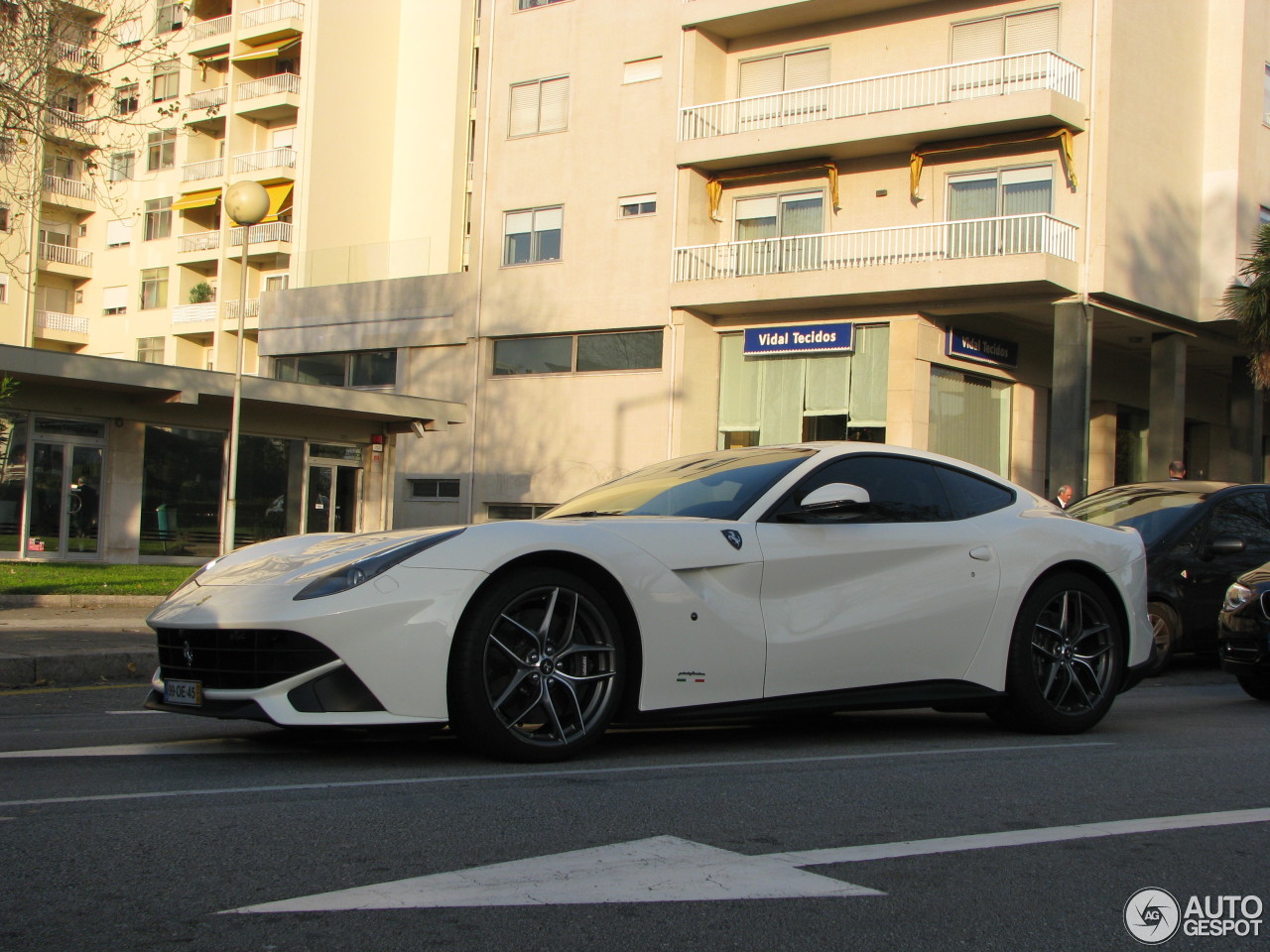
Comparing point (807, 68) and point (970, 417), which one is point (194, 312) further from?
point (970, 417)

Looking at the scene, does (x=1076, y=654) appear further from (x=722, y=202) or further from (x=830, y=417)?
(x=722, y=202)

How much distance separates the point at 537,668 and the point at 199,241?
53.4 metres

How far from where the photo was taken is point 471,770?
193 inches

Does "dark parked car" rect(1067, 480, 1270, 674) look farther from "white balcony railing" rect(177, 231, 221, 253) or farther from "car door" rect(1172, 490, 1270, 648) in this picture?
"white balcony railing" rect(177, 231, 221, 253)

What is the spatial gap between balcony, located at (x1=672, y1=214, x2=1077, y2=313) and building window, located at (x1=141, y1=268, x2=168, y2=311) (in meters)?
34.1

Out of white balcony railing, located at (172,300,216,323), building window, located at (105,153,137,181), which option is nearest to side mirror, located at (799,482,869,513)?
building window, located at (105,153,137,181)

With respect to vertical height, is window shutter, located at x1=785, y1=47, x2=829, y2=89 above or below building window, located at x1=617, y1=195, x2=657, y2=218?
above

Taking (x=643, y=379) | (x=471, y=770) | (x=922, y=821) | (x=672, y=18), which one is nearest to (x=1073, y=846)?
(x=922, y=821)

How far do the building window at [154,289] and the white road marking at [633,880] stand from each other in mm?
56338

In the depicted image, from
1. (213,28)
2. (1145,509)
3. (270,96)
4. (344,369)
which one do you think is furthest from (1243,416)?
(213,28)

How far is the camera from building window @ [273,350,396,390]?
1383 inches

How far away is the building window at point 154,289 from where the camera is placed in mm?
56062

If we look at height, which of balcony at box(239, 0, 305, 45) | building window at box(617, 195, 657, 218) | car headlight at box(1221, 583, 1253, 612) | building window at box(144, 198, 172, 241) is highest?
balcony at box(239, 0, 305, 45)

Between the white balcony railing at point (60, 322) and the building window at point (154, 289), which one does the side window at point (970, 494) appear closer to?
the building window at point (154, 289)
